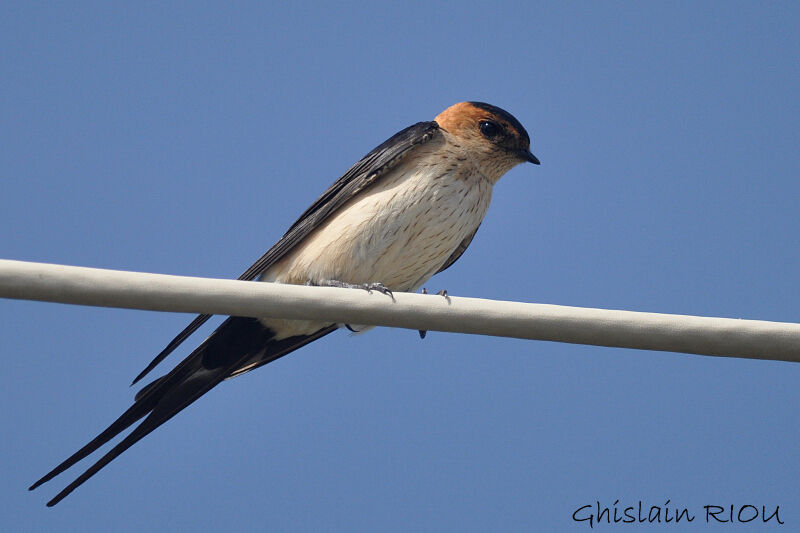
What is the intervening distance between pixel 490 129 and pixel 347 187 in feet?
3.17

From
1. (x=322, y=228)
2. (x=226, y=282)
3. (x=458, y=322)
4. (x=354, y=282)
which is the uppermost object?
(x=322, y=228)

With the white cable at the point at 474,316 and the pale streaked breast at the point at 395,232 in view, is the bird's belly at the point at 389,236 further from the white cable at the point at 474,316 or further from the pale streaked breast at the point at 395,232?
the white cable at the point at 474,316

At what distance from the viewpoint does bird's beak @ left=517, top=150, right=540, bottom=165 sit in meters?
5.50

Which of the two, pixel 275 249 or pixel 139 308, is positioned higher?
pixel 275 249

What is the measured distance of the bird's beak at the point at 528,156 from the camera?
217 inches

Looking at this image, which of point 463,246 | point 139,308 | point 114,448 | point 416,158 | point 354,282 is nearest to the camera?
point 139,308

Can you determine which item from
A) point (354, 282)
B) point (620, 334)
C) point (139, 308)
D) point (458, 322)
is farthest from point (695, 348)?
point (354, 282)

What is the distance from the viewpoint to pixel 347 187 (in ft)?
15.9

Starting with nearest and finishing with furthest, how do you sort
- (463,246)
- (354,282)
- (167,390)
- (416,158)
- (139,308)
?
(139,308), (167,390), (354,282), (416,158), (463,246)

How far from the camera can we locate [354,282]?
456 centimetres

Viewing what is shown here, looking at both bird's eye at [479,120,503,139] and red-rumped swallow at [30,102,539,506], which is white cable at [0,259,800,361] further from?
bird's eye at [479,120,503,139]

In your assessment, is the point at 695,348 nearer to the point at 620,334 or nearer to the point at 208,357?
the point at 620,334

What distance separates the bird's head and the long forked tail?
119cm

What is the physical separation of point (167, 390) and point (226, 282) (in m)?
2.00
